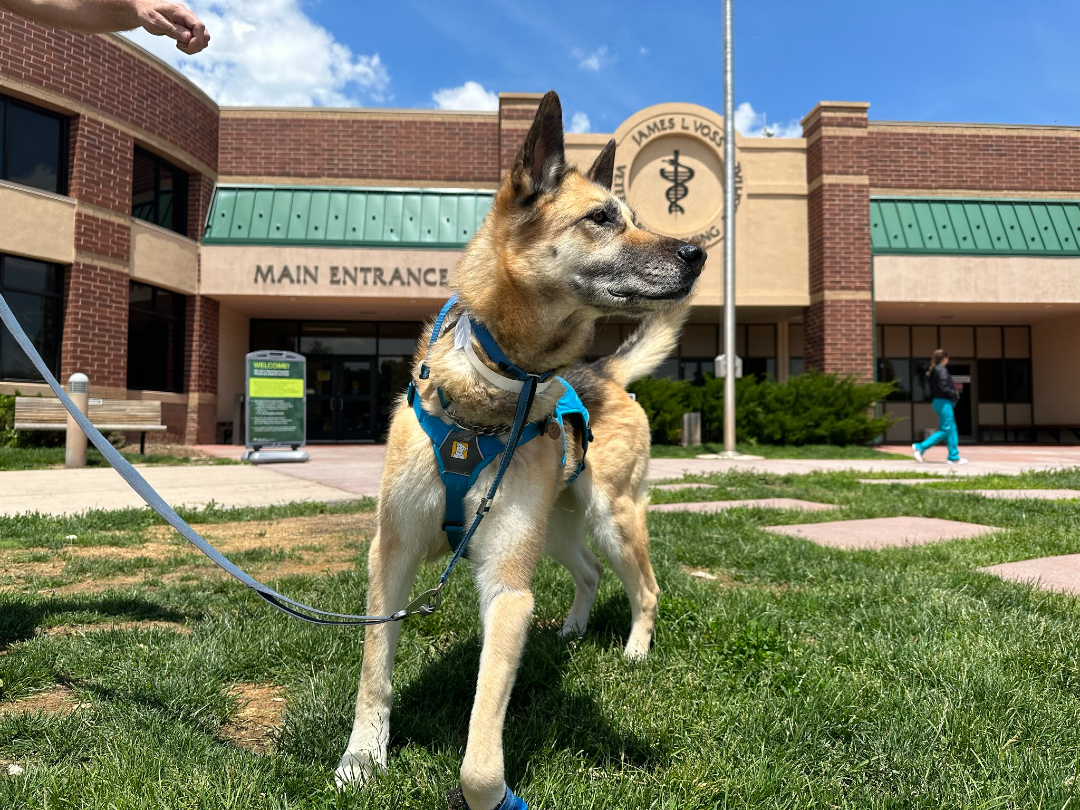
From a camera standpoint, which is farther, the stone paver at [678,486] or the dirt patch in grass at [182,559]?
the stone paver at [678,486]

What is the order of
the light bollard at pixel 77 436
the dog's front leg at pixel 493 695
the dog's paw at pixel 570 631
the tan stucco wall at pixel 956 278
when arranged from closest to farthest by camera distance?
1. the dog's front leg at pixel 493 695
2. the dog's paw at pixel 570 631
3. the light bollard at pixel 77 436
4. the tan stucco wall at pixel 956 278

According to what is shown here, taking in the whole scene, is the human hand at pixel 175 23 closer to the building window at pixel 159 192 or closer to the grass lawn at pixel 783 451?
the grass lawn at pixel 783 451

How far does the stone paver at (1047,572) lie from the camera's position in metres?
3.73

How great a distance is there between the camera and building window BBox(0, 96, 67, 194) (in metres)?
14.3

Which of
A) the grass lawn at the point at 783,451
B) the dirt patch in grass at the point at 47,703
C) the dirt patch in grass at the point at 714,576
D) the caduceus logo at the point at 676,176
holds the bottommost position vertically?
the dirt patch in grass at the point at 47,703

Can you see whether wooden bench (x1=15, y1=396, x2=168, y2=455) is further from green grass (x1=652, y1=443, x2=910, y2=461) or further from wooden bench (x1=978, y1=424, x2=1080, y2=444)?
wooden bench (x1=978, y1=424, x2=1080, y2=444)

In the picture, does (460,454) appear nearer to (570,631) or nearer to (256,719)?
(256,719)

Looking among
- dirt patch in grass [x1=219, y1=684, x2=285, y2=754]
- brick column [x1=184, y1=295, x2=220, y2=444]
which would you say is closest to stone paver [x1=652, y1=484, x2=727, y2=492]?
dirt patch in grass [x1=219, y1=684, x2=285, y2=754]

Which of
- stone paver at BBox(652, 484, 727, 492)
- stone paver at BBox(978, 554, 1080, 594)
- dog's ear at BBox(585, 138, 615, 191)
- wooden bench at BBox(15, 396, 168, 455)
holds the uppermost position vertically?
dog's ear at BBox(585, 138, 615, 191)

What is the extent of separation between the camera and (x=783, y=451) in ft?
52.8

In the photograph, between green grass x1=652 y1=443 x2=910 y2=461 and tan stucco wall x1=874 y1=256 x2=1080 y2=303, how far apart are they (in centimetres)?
549

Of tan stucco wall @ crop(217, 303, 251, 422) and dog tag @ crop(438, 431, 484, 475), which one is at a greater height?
tan stucco wall @ crop(217, 303, 251, 422)

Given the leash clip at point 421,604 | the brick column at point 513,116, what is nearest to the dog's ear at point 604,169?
the leash clip at point 421,604

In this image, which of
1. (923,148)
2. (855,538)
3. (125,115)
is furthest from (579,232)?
(923,148)
